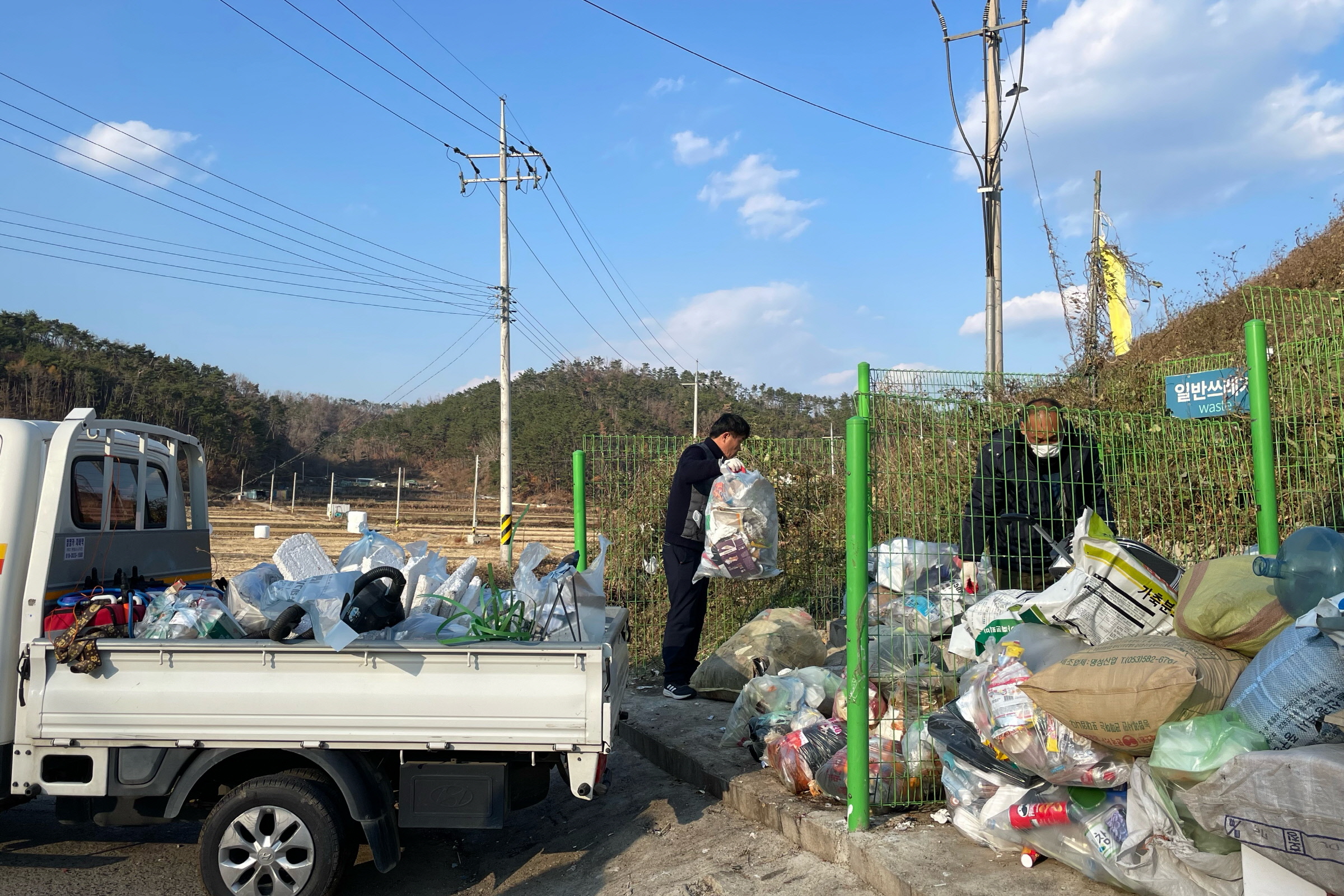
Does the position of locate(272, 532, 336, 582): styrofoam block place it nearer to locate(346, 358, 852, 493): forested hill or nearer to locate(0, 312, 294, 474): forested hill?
locate(346, 358, 852, 493): forested hill

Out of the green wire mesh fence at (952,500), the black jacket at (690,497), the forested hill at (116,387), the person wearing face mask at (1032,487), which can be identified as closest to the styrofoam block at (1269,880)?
the green wire mesh fence at (952,500)

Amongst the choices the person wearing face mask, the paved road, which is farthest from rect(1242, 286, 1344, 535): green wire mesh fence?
the paved road

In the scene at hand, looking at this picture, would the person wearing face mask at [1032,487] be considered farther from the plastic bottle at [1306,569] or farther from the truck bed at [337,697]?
the truck bed at [337,697]

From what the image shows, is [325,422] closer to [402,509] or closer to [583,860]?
[402,509]

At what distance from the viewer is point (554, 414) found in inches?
2312

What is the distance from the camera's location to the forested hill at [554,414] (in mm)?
55000

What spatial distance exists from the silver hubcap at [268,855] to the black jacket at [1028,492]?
3174 millimetres

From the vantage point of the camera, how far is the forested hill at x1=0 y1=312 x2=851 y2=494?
46.8m

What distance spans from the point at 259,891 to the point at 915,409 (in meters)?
3.45

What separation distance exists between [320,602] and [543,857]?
5.81 feet

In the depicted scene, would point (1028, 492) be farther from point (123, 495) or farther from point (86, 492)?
point (123, 495)

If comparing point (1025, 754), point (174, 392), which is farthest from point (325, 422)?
point (1025, 754)

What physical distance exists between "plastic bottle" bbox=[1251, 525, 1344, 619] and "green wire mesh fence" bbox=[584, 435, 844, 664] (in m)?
4.83

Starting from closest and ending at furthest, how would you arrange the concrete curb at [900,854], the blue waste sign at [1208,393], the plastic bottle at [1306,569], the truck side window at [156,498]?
the plastic bottle at [1306,569], the concrete curb at [900,854], the truck side window at [156,498], the blue waste sign at [1208,393]
